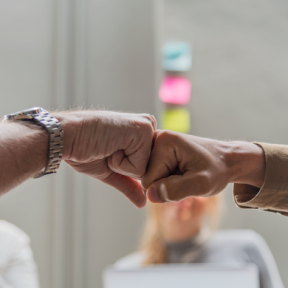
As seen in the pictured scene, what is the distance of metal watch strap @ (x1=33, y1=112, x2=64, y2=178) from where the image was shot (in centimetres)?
82

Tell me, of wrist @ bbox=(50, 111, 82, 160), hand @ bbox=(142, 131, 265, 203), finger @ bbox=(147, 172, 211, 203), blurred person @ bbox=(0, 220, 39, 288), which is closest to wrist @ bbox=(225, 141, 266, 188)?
hand @ bbox=(142, 131, 265, 203)

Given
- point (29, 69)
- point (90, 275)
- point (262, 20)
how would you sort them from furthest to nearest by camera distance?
point (90, 275)
point (262, 20)
point (29, 69)

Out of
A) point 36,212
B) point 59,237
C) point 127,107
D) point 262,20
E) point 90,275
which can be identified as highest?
point 262,20

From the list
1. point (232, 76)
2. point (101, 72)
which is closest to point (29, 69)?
point (101, 72)

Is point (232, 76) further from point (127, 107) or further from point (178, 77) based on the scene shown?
point (127, 107)

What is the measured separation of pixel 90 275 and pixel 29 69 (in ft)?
5.56

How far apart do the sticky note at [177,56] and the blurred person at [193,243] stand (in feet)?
3.66

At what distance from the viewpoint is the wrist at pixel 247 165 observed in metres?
0.94

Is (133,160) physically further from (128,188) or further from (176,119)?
(176,119)

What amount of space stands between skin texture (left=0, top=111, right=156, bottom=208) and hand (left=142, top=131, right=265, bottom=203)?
0.04m

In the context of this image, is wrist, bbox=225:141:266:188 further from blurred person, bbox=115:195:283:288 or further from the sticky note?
the sticky note

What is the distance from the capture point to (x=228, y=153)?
3.11 feet

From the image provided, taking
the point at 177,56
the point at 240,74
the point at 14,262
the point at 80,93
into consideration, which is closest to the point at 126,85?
the point at 80,93

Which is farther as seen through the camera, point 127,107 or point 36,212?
point 127,107
